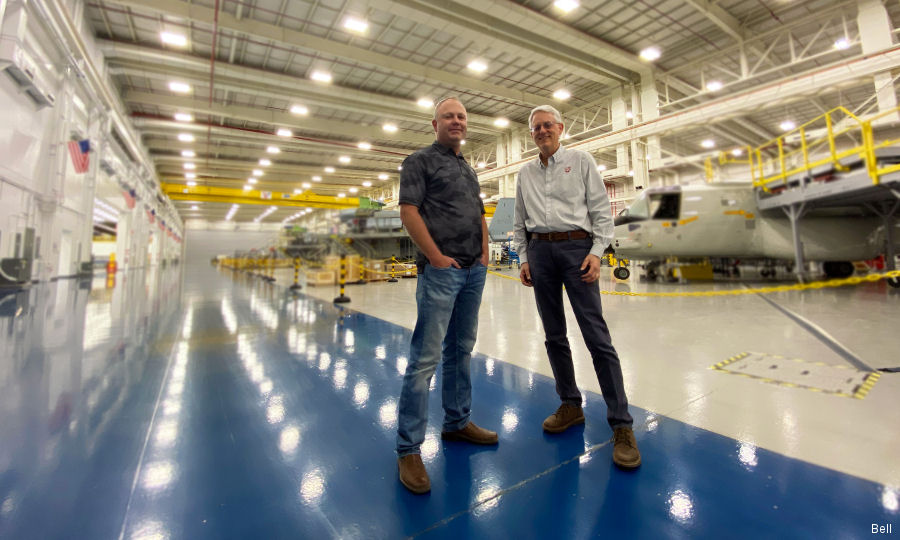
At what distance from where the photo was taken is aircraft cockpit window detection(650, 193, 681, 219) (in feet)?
29.7

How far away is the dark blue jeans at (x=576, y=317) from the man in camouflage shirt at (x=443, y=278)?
40 centimetres

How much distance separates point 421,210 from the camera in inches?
72.5

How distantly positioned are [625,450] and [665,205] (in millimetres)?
9172

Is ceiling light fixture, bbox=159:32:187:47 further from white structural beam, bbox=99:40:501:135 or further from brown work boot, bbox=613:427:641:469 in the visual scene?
brown work boot, bbox=613:427:641:469

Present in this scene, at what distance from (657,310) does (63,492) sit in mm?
6603

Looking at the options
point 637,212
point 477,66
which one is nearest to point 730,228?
point 637,212

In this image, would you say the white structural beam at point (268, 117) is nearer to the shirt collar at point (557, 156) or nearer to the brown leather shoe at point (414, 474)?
the shirt collar at point (557, 156)

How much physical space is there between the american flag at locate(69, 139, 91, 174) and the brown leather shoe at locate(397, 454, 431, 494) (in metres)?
15.9

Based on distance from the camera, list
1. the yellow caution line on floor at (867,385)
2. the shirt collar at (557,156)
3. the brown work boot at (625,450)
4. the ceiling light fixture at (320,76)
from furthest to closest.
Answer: the ceiling light fixture at (320,76), the yellow caution line on floor at (867,385), the shirt collar at (557,156), the brown work boot at (625,450)

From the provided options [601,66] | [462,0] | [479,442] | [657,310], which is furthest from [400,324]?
[601,66]

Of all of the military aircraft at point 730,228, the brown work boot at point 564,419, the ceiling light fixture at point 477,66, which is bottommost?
the brown work boot at point 564,419

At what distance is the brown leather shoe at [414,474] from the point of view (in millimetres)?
1483

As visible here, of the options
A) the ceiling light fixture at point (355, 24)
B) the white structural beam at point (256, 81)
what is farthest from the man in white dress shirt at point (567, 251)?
the white structural beam at point (256, 81)

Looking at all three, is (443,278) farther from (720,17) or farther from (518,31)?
(720,17)
